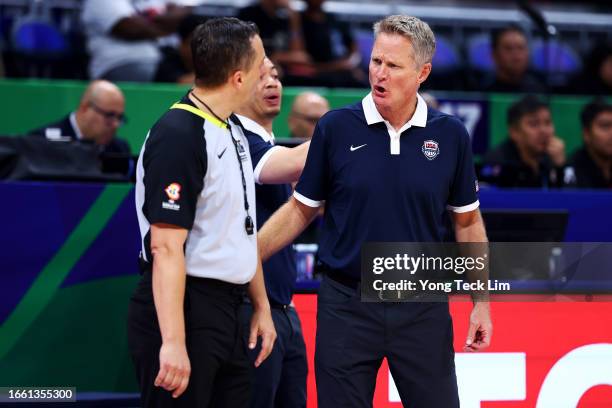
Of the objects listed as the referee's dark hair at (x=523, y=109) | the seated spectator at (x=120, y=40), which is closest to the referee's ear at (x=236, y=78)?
the referee's dark hair at (x=523, y=109)

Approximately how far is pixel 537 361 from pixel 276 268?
1.36 metres

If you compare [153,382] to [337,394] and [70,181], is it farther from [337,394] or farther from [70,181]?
[70,181]

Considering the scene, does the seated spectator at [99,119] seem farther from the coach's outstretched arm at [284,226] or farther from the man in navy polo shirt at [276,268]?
the coach's outstretched arm at [284,226]

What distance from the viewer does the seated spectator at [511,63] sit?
9820 mm

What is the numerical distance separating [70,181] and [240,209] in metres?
2.51

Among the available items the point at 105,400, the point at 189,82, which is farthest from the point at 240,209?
the point at 189,82

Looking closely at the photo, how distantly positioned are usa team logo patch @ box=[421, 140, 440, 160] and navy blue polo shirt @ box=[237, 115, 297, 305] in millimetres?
767

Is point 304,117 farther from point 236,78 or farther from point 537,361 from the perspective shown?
point 236,78

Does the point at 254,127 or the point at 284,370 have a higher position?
the point at 254,127

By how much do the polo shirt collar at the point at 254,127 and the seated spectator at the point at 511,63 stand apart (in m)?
5.80

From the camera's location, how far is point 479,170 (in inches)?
280

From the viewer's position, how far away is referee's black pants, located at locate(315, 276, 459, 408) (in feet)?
11.9

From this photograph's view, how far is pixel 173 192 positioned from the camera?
10.2ft

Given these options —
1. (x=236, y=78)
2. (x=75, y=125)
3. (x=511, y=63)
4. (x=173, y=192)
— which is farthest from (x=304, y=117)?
(x=511, y=63)
